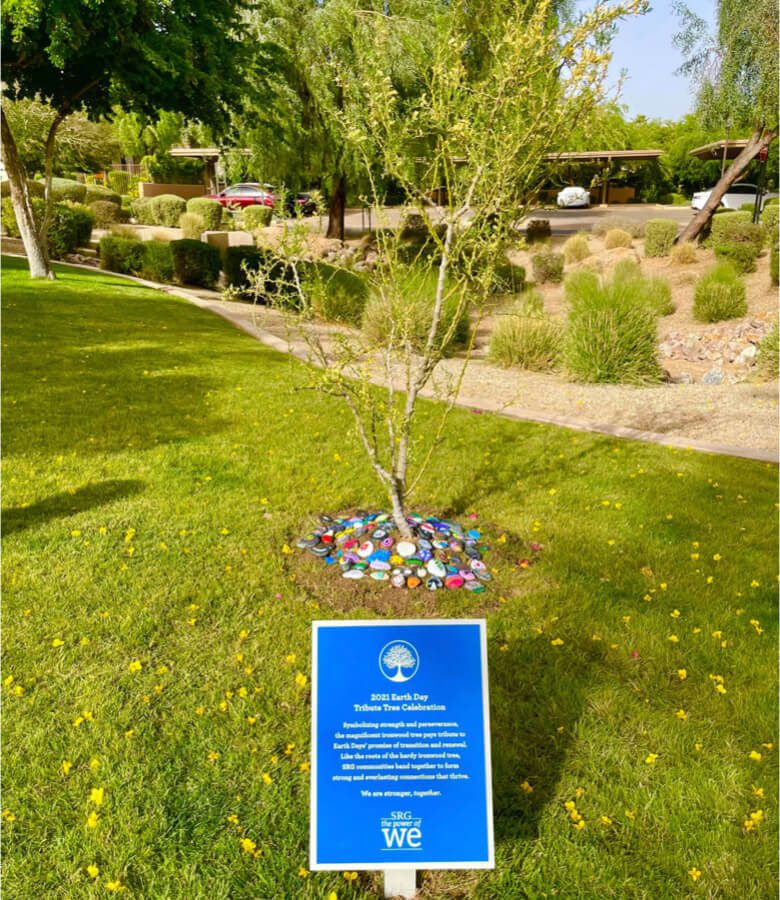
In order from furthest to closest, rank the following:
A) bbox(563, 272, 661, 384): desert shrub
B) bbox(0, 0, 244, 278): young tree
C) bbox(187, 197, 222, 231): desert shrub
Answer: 1. bbox(187, 197, 222, 231): desert shrub
2. bbox(0, 0, 244, 278): young tree
3. bbox(563, 272, 661, 384): desert shrub

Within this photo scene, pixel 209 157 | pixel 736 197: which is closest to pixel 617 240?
pixel 736 197

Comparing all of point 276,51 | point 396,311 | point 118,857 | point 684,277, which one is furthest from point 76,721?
point 684,277

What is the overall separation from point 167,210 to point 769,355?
22.1 m

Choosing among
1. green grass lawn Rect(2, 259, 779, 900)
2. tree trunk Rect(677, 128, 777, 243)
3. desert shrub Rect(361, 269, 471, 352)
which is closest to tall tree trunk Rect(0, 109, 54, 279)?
desert shrub Rect(361, 269, 471, 352)

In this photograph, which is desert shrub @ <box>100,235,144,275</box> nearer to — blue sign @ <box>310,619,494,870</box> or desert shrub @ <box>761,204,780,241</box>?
blue sign @ <box>310,619,494,870</box>

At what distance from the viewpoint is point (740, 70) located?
17297mm

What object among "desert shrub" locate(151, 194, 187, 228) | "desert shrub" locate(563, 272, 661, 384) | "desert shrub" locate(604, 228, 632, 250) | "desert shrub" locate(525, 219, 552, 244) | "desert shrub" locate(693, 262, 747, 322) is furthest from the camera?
"desert shrub" locate(151, 194, 187, 228)

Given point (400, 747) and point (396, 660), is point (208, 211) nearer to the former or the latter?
point (396, 660)

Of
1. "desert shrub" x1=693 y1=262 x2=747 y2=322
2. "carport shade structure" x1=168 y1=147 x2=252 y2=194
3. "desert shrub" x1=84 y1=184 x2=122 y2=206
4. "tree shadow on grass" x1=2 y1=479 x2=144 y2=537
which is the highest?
"carport shade structure" x1=168 y1=147 x2=252 y2=194

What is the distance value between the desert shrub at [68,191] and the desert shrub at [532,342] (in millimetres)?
19620

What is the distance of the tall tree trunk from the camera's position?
38.2 feet

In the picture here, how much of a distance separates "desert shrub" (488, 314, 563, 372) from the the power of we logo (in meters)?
7.44

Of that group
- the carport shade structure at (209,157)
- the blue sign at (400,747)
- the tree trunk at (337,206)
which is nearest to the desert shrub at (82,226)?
the tree trunk at (337,206)

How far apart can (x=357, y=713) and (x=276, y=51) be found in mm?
13363
